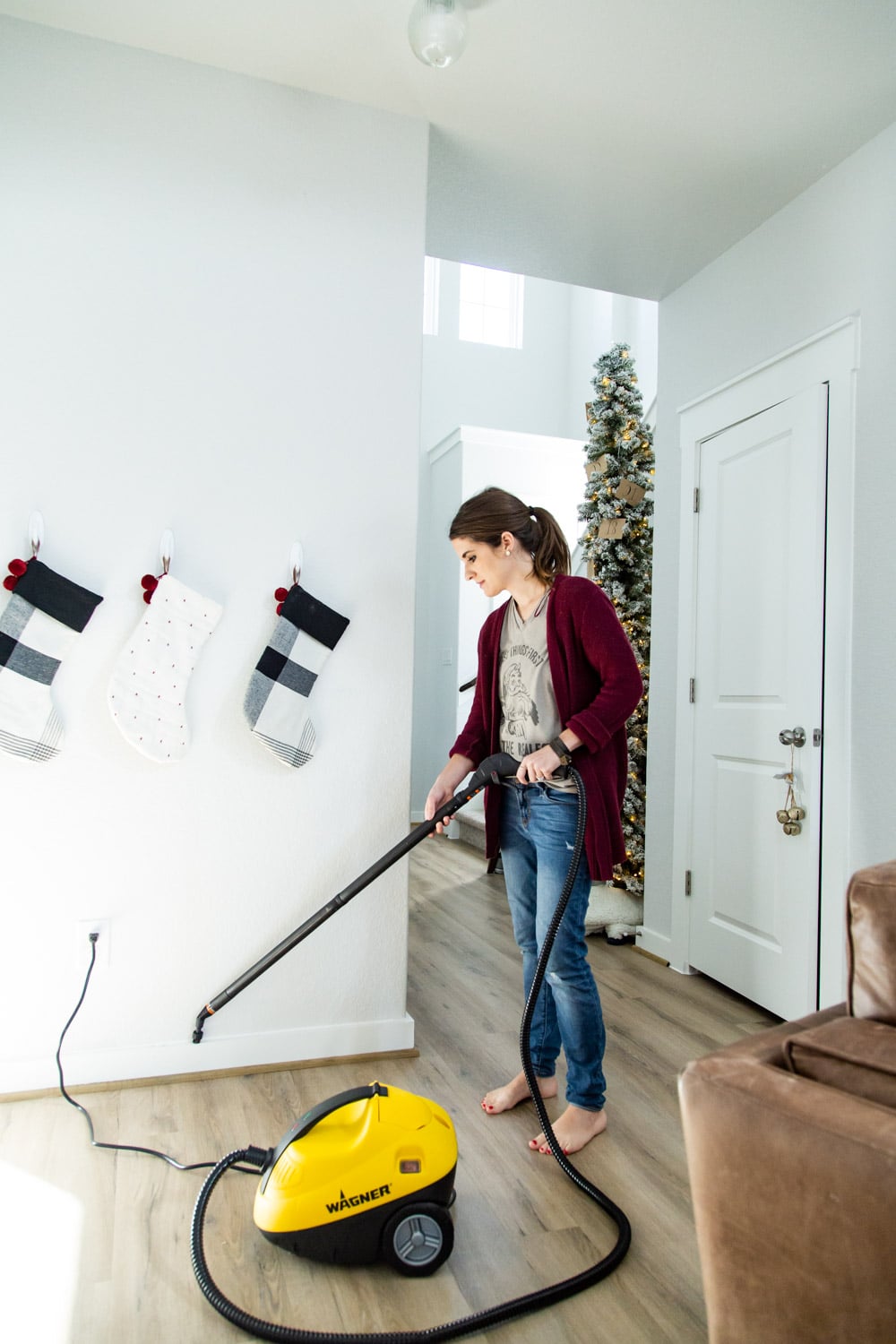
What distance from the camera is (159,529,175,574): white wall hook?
2092mm

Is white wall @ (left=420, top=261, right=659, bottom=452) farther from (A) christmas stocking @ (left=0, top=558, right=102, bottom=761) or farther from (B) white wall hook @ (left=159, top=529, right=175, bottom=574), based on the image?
(A) christmas stocking @ (left=0, top=558, right=102, bottom=761)

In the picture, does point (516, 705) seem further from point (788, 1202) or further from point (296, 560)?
point (788, 1202)

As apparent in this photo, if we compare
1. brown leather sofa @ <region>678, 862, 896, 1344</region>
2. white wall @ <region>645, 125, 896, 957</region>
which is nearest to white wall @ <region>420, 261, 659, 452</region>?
white wall @ <region>645, 125, 896, 957</region>

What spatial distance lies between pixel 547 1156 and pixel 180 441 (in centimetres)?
182

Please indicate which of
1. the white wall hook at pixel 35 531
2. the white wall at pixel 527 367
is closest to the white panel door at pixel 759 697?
the white wall hook at pixel 35 531

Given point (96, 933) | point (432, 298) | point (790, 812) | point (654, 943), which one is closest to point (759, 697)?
point (790, 812)

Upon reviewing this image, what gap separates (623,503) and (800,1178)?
320cm

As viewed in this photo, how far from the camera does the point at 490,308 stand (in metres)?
6.50

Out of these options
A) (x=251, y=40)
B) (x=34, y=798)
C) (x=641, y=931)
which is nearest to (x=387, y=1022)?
(x=34, y=798)

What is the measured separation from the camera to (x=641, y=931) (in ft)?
10.7

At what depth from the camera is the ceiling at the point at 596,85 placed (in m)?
1.96

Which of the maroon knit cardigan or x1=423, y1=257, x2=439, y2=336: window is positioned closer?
the maroon knit cardigan

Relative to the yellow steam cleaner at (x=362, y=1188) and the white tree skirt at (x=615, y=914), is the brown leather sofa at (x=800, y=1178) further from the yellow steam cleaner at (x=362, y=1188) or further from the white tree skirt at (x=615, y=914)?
the white tree skirt at (x=615, y=914)

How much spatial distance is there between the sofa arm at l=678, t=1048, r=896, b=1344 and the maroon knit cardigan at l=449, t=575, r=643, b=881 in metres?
0.93
